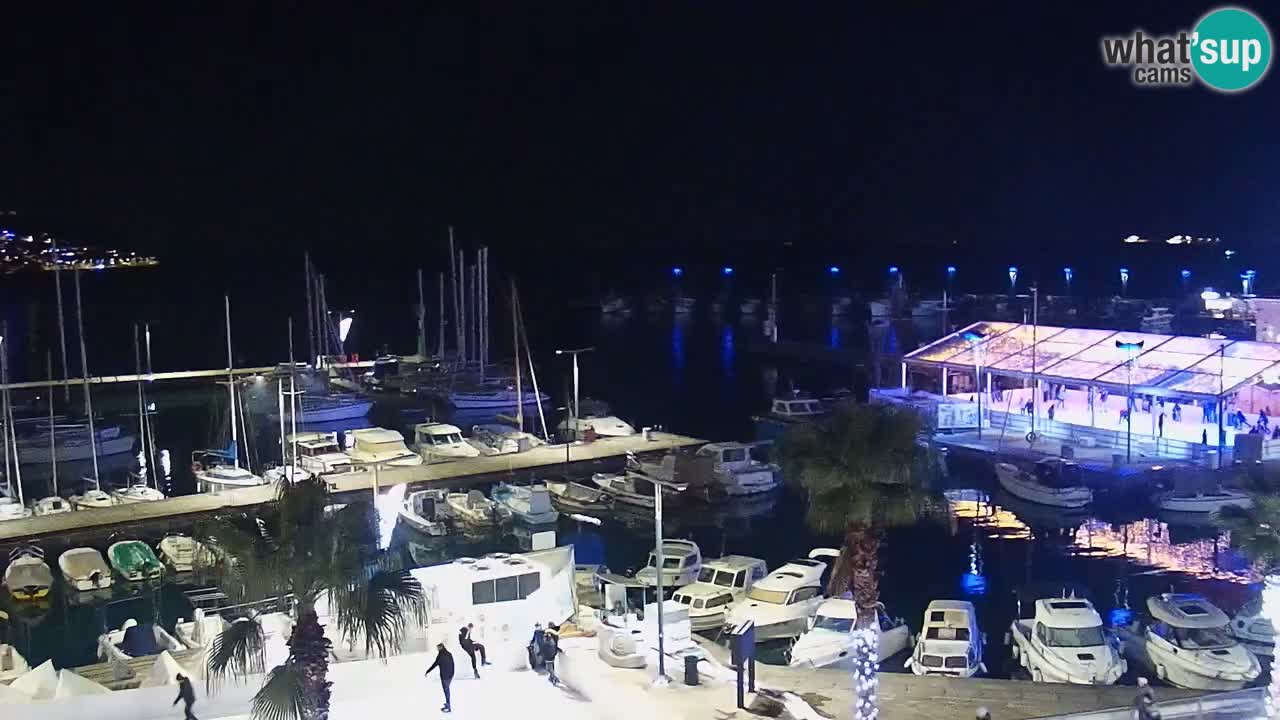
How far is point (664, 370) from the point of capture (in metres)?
96.9

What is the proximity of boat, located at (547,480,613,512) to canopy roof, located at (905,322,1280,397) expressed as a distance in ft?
62.8

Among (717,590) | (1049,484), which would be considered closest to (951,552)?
(1049,484)

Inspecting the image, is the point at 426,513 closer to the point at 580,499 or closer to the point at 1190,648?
the point at 580,499

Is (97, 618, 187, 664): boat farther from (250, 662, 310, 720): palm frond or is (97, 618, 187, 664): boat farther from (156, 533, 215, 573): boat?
(250, 662, 310, 720): palm frond

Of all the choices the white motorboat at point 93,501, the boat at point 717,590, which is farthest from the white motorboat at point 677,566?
the white motorboat at point 93,501

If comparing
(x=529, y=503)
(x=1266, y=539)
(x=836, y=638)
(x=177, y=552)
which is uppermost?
(x=1266, y=539)

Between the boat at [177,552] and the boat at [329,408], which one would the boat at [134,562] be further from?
the boat at [329,408]

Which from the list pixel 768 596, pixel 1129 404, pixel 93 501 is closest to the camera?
pixel 768 596

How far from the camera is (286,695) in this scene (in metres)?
12.7

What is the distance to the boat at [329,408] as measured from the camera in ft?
214

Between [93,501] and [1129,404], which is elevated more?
[1129,404]

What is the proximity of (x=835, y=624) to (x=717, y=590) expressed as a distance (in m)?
4.54

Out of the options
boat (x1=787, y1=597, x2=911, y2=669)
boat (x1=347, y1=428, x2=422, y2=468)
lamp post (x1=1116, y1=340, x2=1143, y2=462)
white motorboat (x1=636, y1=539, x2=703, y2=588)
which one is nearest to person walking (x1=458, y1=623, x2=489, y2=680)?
boat (x1=787, y1=597, x2=911, y2=669)

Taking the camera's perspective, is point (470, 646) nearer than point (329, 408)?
Yes
